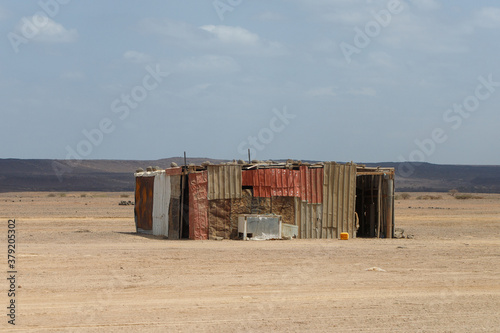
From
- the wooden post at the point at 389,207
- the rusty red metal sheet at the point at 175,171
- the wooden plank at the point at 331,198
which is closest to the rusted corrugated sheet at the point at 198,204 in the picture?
the rusty red metal sheet at the point at 175,171

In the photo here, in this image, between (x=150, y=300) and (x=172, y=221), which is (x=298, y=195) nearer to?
(x=172, y=221)

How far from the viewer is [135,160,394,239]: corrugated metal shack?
23438 mm

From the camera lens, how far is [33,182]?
126m

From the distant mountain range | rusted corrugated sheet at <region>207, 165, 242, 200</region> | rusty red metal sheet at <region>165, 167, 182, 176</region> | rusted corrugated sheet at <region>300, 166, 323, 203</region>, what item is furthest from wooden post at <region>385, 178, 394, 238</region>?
the distant mountain range

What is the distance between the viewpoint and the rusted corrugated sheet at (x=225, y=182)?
76.6ft

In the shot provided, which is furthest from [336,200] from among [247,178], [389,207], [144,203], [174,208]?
[144,203]

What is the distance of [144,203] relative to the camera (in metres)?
28.2

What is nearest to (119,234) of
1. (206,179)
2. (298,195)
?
(206,179)

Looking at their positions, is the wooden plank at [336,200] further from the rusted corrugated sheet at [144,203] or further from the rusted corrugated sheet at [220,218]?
the rusted corrugated sheet at [144,203]

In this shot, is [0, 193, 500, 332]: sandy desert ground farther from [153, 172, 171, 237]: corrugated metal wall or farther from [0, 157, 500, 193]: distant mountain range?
[0, 157, 500, 193]: distant mountain range

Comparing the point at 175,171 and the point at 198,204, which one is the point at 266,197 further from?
the point at 175,171

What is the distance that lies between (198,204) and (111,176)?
4982 inches

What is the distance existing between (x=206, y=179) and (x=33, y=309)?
12.6 meters

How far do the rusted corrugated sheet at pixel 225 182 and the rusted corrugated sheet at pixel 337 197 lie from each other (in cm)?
320
